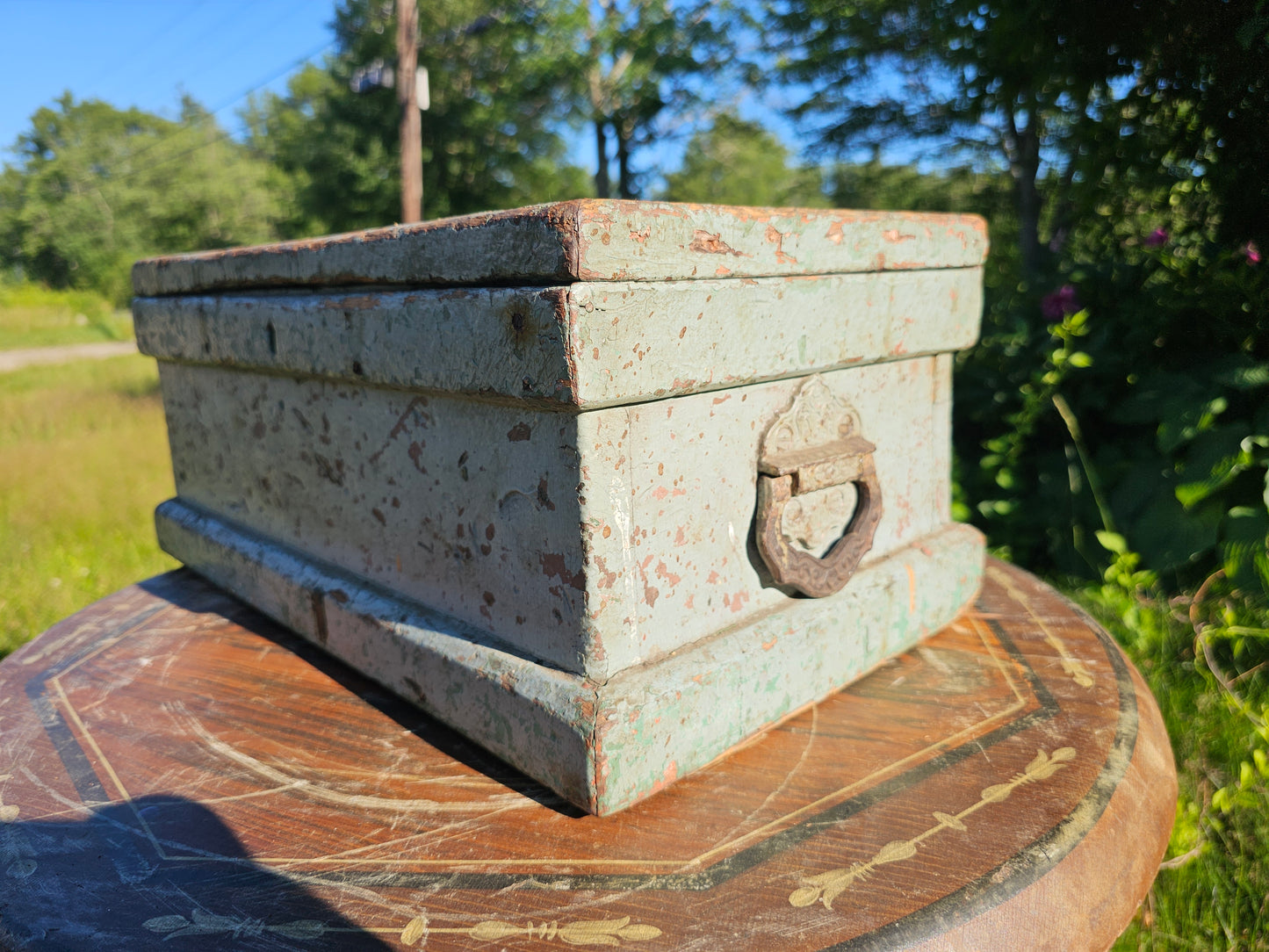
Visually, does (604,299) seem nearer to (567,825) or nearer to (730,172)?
(567,825)

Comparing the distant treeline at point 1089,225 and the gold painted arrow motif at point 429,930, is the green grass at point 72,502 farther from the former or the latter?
the distant treeline at point 1089,225

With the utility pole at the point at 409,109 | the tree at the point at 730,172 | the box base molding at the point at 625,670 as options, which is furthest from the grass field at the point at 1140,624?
the tree at the point at 730,172

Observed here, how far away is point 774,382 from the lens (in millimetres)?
1104

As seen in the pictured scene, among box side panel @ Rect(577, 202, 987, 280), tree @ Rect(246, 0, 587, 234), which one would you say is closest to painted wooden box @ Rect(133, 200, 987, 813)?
box side panel @ Rect(577, 202, 987, 280)

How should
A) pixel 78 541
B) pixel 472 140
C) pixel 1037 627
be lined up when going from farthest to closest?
1. pixel 472 140
2. pixel 78 541
3. pixel 1037 627

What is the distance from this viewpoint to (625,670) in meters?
0.96

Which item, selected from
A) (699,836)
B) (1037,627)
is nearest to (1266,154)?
(1037,627)

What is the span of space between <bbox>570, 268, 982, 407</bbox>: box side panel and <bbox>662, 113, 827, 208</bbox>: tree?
5.24 metres

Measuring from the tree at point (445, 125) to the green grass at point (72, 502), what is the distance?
18.3ft

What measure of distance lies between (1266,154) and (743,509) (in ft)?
4.89

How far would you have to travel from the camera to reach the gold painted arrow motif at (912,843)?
2.60ft

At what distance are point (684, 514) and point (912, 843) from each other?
451 mm

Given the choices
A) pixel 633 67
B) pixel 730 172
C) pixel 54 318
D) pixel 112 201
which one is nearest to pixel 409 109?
pixel 633 67

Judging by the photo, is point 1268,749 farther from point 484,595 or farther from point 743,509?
point 484,595
